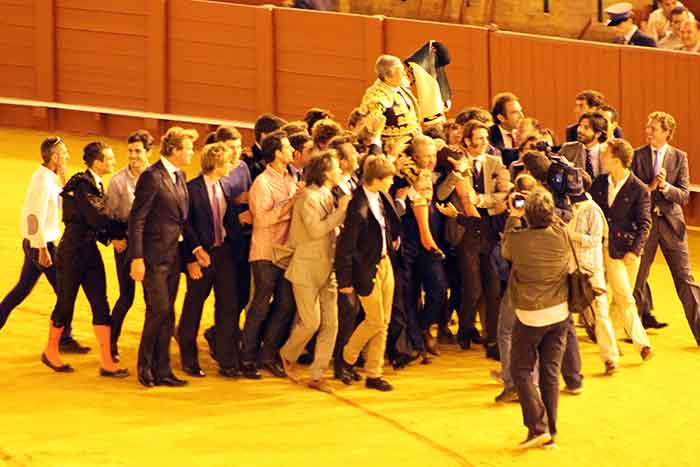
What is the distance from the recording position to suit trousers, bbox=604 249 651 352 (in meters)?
15.1

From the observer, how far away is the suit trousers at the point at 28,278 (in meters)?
14.9

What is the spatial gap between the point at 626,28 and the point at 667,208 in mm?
5391

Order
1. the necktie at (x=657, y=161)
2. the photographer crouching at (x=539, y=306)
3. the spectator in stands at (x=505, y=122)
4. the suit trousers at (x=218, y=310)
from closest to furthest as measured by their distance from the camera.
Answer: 1. the photographer crouching at (x=539, y=306)
2. the suit trousers at (x=218, y=310)
3. the necktie at (x=657, y=161)
4. the spectator in stands at (x=505, y=122)

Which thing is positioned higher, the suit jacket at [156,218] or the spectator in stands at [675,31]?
the spectator in stands at [675,31]

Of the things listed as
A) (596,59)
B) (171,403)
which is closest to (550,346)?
(171,403)

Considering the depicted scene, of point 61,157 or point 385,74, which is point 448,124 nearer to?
point 385,74

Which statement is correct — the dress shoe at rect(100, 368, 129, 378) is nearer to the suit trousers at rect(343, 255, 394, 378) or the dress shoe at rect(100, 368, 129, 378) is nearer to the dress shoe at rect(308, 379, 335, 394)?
the dress shoe at rect(308, 379, 335, 394)

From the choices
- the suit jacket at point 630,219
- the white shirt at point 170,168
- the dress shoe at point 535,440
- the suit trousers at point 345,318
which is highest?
the white shirt at point 170,168

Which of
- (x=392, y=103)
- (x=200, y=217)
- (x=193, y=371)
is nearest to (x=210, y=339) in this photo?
(x=193, y=371)

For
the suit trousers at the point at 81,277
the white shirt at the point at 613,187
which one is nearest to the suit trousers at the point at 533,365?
the white shirt at the point at 613,187

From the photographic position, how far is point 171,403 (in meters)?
13.9

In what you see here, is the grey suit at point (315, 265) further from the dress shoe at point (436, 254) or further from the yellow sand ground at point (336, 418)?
the dress shoe at point (436, 254)

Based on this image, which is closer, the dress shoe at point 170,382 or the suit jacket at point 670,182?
the dress shoe at point 170,382

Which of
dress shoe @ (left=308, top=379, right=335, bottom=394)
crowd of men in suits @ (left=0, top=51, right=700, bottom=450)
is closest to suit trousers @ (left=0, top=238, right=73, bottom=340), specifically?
crowd of men in suits @ (left=0, top=51, right=700, bottom=450)
